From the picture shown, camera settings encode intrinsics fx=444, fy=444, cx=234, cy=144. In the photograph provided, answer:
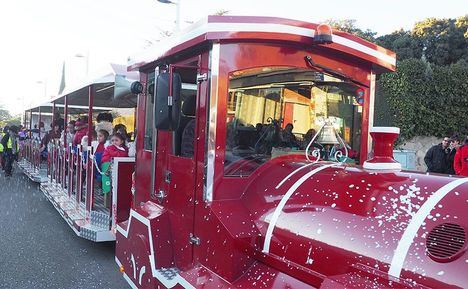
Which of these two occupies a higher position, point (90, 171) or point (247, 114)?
point (247, 114)

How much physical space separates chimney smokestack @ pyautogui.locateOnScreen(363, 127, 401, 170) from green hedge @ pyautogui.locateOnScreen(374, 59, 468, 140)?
41.3ft

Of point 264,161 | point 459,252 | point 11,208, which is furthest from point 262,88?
point 11,208

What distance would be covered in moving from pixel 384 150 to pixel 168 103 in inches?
49.3

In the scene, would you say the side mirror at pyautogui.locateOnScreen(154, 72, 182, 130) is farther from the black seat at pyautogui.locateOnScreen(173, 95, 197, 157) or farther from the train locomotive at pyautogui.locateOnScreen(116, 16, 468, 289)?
the black seat at pyautogui.locateOnScreen(173, 95, 197, 157)

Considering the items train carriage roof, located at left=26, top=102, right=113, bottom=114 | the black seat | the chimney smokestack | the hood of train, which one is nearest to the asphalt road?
the black seat

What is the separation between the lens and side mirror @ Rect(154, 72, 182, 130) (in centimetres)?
266

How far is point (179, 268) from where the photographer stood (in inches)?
115

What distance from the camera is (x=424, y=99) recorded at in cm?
1484

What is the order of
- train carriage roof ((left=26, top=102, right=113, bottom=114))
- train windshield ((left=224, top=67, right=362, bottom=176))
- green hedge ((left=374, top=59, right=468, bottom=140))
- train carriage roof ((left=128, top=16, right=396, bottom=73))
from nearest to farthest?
train carriage roof ((left=128, top=16, right=396, bottom=73)) → train windshield ((left=224, top=67, right=362, bottom=176)) → train carriage roof ((left=26, top=102, right=113, bottom=114)) → green hedge ((left=374, top=59, right=468, bottom=140))

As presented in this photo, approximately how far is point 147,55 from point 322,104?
5.05 feet

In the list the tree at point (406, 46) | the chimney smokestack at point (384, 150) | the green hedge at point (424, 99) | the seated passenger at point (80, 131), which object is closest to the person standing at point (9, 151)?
the seated passenger at point (80, 131)

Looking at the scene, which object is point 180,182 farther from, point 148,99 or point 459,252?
point 459,252

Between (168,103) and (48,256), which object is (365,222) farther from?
(48,256)

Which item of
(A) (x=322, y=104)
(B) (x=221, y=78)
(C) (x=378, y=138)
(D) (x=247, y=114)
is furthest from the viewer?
(A) (x=322, y=104)
